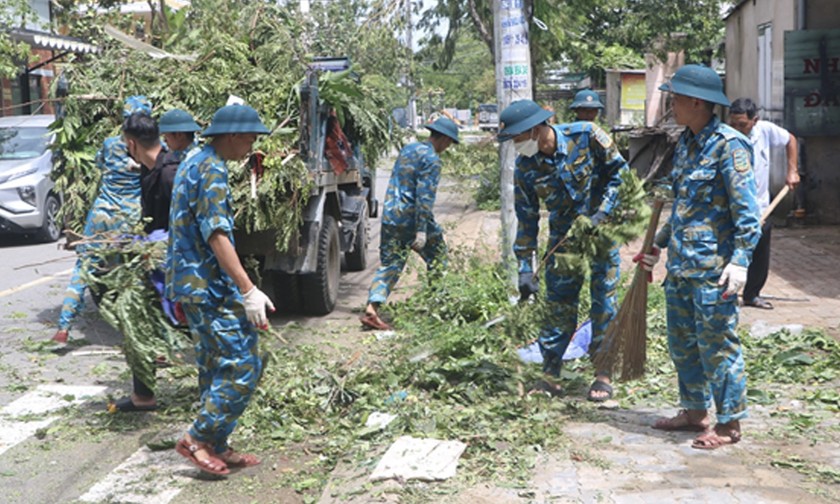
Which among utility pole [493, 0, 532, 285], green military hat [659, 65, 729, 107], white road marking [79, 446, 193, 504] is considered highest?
utility pole [493, 0, 532, 285]

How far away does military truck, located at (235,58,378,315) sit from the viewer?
8.55 m

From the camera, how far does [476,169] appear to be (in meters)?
23.7

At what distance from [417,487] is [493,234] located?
1060 cm

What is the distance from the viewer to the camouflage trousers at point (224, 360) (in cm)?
508

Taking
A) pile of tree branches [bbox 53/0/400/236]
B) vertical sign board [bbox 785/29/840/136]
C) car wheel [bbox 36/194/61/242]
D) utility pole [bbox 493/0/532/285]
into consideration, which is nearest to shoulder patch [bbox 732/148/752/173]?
utility pole [bbox 493/0/532/285]

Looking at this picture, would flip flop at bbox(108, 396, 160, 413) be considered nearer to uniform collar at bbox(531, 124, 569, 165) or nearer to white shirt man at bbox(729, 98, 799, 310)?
uniform collar at bbox(531, 124, 569, 165)

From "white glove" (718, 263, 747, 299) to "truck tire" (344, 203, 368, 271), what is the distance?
692 centimetres

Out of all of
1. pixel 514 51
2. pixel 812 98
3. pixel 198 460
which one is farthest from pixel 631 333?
pixel 812 98

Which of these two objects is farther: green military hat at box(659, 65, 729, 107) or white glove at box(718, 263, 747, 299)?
green military hat at box(659, 65, 729, 107)

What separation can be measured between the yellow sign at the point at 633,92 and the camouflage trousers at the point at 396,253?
22.1 m

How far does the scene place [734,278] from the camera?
15.8 feet

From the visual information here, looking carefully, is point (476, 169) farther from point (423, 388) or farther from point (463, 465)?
point (463, 465)

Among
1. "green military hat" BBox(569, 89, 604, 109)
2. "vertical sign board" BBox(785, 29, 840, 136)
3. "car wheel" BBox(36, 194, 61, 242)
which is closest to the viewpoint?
"green military hat" BBox(569, 89, 604, 109)

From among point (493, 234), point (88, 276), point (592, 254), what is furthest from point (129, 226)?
point (493, 234)
